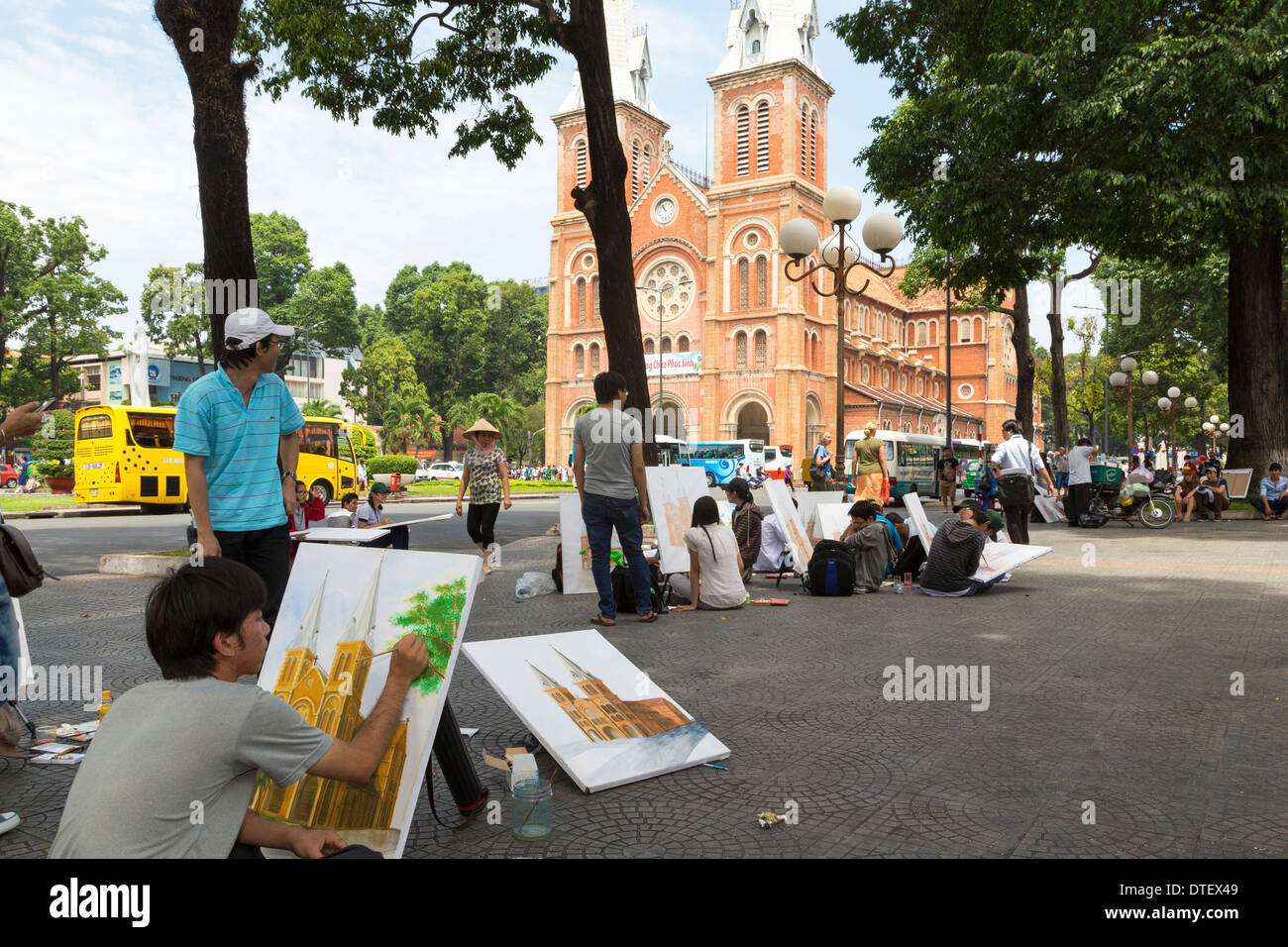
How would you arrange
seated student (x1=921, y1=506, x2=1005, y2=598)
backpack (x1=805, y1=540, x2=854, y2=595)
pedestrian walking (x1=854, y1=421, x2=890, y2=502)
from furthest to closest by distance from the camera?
pedestrian walking (x1=854, y1=421, x2=890, y2=502), backpack (x1=805, y1=540, x2=854, y2=595), seated student (x1=921, y1=506, x2=1005, y2=598)

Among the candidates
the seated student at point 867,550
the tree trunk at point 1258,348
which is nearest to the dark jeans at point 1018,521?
the seated student at point 867,550

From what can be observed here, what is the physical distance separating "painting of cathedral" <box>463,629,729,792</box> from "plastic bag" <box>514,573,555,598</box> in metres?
4.87

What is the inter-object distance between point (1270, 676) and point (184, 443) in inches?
245

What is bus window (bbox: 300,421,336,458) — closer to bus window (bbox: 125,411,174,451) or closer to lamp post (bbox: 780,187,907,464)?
bus window (bbox: 125,411,174,451)

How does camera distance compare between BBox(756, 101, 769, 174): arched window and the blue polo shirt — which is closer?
the blue polo shirt

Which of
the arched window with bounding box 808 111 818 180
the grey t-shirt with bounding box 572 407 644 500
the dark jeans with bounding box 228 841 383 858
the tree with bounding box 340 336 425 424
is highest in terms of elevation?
the arched window with bounding box 808 111 818 180

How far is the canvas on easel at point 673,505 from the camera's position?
9680 mm

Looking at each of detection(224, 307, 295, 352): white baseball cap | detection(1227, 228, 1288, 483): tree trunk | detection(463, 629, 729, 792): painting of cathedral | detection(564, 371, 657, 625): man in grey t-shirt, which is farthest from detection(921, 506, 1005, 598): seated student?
detection(1227, 228, 1288, 483): tree trunk

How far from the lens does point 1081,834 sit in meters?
3.33

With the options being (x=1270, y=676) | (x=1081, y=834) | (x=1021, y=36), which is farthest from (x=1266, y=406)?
(x=1081, y=834)

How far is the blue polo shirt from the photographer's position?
13.8 ft

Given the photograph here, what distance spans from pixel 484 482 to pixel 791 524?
363cm

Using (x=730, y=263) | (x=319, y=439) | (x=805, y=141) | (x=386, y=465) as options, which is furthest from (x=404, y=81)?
(x=805, y=141)

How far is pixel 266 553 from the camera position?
4.37 metres
